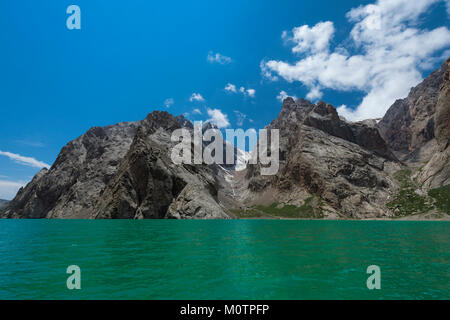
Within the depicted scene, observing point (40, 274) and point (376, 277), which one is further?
point (40, 274)

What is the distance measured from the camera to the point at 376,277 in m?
17.7


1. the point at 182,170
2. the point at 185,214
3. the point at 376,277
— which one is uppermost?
the point at 182,170

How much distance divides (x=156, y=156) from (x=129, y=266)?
180 metres
